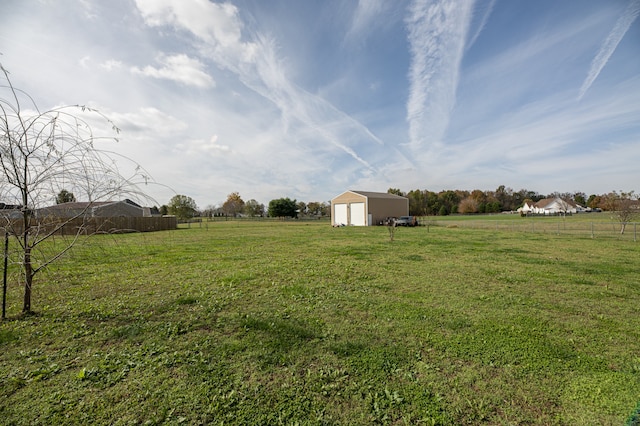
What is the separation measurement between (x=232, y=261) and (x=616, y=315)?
364 inches

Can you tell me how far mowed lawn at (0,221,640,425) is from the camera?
2.24m

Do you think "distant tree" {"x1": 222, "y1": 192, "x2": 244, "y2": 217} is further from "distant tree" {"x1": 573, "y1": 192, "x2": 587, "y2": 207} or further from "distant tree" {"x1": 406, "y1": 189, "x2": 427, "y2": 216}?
"distant tree" {"x1": 573, "y1": 192, "x2": 587, "y2": 207}

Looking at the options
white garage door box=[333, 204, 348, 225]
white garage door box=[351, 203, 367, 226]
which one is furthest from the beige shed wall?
white garage door box=[351, 203, 367, 226]

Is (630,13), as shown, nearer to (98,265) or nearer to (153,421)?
(153,421)

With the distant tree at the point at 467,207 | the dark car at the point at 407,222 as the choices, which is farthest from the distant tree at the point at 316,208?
the dark car at the point at 407,222

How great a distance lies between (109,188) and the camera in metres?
3.88

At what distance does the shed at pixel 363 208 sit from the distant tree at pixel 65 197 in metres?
29.4

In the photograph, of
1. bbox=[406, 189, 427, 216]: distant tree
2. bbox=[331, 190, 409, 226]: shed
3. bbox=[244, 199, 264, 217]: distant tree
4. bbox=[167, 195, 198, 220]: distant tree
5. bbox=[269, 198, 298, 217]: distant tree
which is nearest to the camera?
bbox=[331, 190, 409, 226]: shed

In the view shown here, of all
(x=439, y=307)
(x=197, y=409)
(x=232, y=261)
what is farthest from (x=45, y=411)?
(x=232, y=261)

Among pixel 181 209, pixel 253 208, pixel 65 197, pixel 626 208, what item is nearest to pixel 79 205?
pixel 65 197

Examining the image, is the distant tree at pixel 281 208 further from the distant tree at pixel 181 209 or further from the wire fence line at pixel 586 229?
the wire fence line at pixel 586 229

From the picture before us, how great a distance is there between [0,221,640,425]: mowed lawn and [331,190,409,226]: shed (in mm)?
25832

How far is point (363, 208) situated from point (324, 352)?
29.8 metres

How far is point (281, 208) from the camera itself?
60.6 metres
